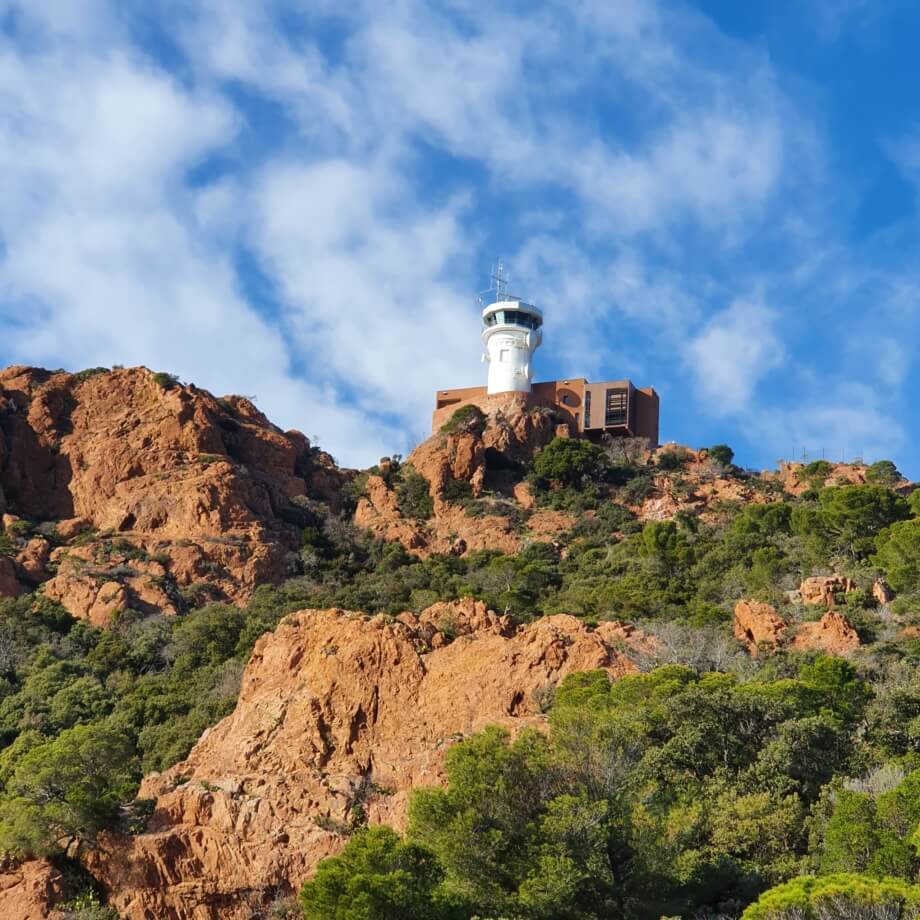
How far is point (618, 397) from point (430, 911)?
5031 centimetres

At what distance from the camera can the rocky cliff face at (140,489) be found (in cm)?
5175

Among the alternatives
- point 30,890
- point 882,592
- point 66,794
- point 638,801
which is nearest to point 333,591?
point 882,592

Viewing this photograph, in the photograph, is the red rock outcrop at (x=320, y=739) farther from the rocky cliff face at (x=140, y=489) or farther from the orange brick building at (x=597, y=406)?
the orange brick building at (x=597, y=406)

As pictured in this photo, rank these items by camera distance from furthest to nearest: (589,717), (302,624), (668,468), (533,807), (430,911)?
(668,468)
(302,624)
(589,717)
(533,807)
(430,911)

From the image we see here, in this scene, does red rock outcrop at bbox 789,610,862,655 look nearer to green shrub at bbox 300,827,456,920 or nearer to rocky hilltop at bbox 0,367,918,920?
rocky hilltop at bbox 0,367,918,920

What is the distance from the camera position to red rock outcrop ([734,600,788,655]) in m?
36.5

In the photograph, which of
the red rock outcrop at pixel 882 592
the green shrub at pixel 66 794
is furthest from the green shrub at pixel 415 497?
the green shrub at pixel 66 794

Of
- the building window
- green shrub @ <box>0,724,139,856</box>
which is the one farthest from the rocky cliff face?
green shrub @ <box>0,724,139,856</box>

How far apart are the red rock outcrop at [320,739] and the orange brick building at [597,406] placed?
3397 centimetres

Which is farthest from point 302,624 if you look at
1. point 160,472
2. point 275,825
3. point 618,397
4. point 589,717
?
point 618,397

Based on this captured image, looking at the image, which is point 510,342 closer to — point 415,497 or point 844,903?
point 415,497

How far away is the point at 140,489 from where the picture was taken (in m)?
57.2

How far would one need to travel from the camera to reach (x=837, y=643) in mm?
35719

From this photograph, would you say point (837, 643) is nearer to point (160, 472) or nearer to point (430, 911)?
point (430, 911)
